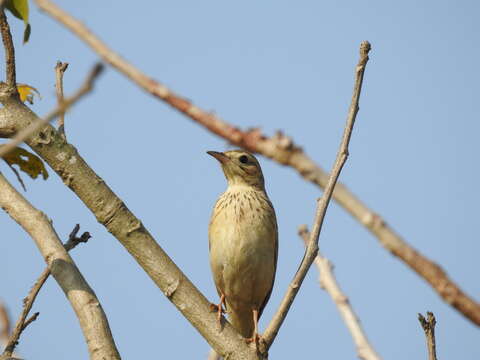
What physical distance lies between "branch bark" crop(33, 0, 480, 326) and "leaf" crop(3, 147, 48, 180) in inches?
145

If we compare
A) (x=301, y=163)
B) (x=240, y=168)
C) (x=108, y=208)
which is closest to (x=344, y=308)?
(x=108, y=208)

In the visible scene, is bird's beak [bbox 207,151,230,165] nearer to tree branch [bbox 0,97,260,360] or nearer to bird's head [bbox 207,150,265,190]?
bird's head [bbox 207,150,265,190]

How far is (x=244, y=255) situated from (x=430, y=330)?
14.2 feet

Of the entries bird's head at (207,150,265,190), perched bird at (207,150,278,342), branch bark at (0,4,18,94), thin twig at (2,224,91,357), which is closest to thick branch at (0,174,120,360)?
thin twig at (2,224,91,357)

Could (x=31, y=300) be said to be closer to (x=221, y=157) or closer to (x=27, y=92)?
(x=27, y=92)

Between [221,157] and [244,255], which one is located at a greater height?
[221,157]

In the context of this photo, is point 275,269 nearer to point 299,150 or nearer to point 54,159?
point 54,159

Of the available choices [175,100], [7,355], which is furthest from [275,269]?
[175,100]

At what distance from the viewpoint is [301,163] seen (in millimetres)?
1145

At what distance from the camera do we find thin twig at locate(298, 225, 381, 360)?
3443 mm

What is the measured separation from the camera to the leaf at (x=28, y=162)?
4.75m

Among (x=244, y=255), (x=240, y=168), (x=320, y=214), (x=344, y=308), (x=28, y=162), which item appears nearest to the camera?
(x=320, y=214)

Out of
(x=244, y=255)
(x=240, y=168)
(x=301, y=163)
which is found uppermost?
(x=240, y=168)

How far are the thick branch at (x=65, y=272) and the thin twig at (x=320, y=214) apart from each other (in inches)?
39.8
